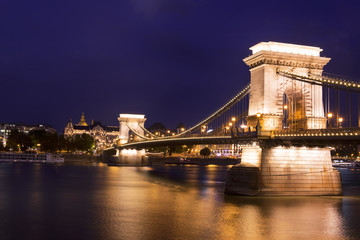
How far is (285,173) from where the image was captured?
33.3 meters

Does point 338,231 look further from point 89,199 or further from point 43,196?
point 43,196

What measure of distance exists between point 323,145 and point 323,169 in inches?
103

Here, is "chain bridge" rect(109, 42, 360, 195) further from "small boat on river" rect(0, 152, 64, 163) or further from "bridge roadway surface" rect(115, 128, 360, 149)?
"small boat on river" rect(0, 152, 64, 163)

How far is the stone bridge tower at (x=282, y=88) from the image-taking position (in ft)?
121

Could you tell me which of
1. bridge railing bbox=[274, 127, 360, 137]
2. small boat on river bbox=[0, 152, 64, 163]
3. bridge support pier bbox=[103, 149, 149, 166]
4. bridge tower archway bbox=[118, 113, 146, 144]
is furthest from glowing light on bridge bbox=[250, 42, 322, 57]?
small boat on river bbox=[0, 152, 64, 163]

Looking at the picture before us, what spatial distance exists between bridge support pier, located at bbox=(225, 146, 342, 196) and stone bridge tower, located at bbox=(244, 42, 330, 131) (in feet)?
10.1

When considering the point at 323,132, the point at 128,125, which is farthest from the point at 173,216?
the point at 128,125

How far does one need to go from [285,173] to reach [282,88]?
25.8 feet

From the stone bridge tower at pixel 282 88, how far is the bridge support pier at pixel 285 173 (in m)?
3.07

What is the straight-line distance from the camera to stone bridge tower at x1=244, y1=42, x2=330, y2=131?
36.8 meters

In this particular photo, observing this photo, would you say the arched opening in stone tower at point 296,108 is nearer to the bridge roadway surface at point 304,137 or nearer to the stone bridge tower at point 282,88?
the stone bridge tower at point 282,88

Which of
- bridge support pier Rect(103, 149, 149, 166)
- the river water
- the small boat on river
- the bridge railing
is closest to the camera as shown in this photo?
the river water

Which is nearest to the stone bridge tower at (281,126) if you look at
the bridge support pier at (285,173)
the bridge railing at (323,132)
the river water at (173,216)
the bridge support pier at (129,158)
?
the bridge support pier at (285,173)

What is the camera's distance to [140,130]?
372 feet
